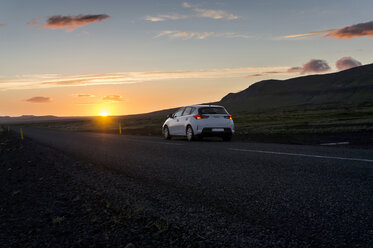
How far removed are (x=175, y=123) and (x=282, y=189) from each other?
13.1 m

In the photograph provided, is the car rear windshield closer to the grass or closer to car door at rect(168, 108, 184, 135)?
car door at rect(168, 108, 184, 135)

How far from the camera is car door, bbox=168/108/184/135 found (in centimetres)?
1803

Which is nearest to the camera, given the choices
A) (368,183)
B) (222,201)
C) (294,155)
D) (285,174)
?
(222,201)

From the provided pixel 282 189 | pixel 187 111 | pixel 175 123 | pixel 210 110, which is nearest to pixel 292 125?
pixel 175 123

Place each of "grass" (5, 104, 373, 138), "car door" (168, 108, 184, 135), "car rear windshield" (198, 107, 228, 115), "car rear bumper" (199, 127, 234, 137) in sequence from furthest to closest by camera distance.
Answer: "grass" (5, 104, 373, 138) → "car door" (168, 108, 184, 135) → "car rear windshield" (198, 107, 228, 115) → "car rear bumper" (199, 127, 234, 137)

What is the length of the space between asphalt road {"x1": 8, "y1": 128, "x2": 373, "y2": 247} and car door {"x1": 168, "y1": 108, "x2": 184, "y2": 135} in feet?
27.8

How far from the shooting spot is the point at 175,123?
18250 mm

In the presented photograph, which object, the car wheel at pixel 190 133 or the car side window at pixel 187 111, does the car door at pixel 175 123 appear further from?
the car wheel at pixel 190 133

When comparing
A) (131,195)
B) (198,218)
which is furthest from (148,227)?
(131,195)

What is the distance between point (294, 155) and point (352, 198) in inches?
181

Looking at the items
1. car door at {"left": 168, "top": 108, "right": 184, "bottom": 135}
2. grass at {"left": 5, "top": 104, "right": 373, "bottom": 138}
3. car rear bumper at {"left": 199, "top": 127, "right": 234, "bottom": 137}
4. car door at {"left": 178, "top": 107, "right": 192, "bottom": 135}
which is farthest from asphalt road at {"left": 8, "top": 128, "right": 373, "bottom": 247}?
grass at {"left": 5, "top": 104, "right": 373, "bottom": 138}

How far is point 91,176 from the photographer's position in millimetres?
7590

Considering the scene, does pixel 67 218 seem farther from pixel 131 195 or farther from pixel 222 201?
pixel 222 201

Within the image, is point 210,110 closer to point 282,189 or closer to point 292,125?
point 282,189
